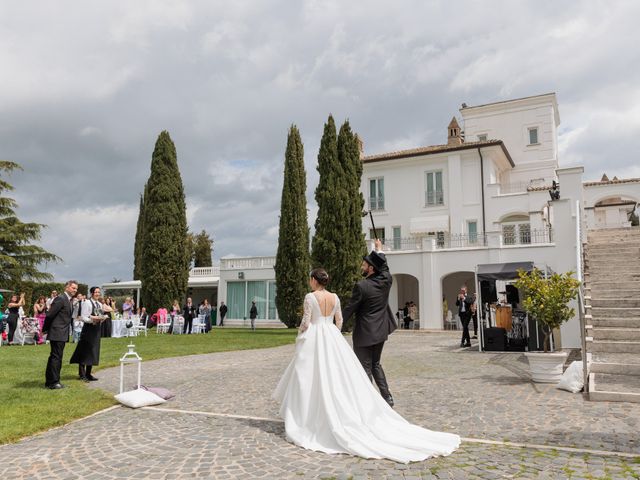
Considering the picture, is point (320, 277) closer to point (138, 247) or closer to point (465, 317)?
point (465, 317)

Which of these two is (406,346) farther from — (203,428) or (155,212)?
(155,212)

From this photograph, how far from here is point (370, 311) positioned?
6.42 m

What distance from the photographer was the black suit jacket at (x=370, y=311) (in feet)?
20.8

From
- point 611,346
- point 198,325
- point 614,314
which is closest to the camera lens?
point 611,346

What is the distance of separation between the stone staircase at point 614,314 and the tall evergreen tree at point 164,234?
23034mm

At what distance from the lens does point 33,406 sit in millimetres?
6902

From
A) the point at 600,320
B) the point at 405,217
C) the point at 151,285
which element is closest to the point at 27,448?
the point at 600,320

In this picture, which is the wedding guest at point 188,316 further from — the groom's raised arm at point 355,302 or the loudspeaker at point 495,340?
the groom's raised arm at point 355,302

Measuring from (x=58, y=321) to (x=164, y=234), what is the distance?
902 inches

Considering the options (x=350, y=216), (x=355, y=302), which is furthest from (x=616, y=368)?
(x=350, y=216)

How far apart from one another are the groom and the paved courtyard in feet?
2.60

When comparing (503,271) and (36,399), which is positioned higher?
(503,271)

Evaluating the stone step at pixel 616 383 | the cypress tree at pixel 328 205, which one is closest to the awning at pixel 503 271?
the stone step at pixel 616 383

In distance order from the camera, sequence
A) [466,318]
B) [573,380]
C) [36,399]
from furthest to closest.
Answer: [466,318] < [573,380] < [36,399]
